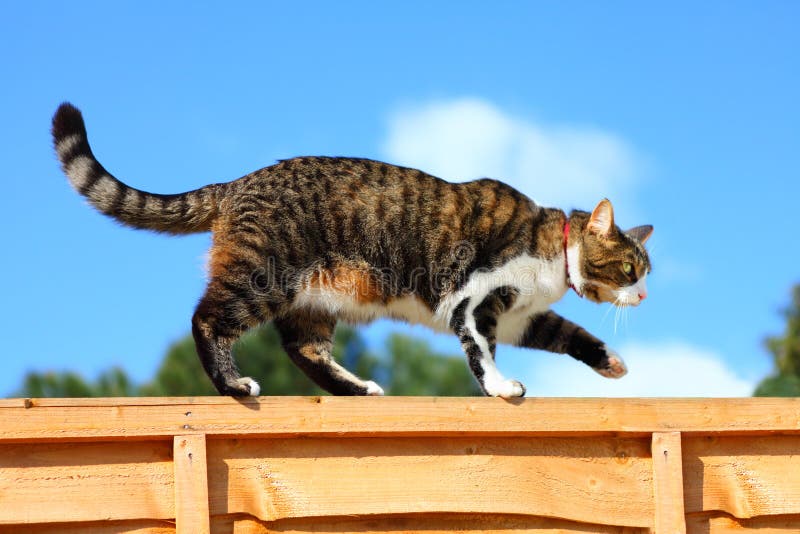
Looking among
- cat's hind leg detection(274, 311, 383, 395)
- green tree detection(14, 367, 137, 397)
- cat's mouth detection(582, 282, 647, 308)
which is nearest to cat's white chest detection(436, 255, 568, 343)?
cat's mouth detection(582, 282, 647, 308)

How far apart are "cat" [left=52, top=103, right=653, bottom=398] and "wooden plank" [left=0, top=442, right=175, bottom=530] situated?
792 mm

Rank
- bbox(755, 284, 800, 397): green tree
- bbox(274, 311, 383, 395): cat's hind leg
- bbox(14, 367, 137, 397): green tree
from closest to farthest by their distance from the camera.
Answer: bbox(274, 311, 383, 395): cat's hind leg, bbox(14, 367, 137, 397): green tree, bbox(755, 284, 800, 397): green tree

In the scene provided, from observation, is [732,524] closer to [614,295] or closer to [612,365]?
[612,365]

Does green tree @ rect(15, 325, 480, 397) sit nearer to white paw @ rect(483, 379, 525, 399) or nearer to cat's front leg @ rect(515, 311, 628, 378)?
cat's front leg @ rect(515, 311, 628, 378)

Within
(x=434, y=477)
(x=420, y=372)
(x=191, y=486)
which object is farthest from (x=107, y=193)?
(x=420, y=372)

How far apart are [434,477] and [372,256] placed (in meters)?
1.25

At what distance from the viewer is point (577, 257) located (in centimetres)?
427

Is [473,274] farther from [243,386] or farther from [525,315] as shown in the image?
[243,386]

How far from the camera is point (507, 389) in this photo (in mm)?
3453

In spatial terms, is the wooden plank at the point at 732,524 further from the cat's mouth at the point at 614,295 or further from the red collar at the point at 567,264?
the red collar at the point at 567,264

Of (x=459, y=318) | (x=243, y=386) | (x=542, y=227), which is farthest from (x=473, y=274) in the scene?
(x=243, y=386)

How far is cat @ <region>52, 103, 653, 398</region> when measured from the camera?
3854 millimetres

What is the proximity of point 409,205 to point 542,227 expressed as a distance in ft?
2.19

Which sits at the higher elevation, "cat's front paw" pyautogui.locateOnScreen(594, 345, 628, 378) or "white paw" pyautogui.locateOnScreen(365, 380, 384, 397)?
"cat's front paw" pyautogui.locateOnScreen(594, 345, 628, 378)
